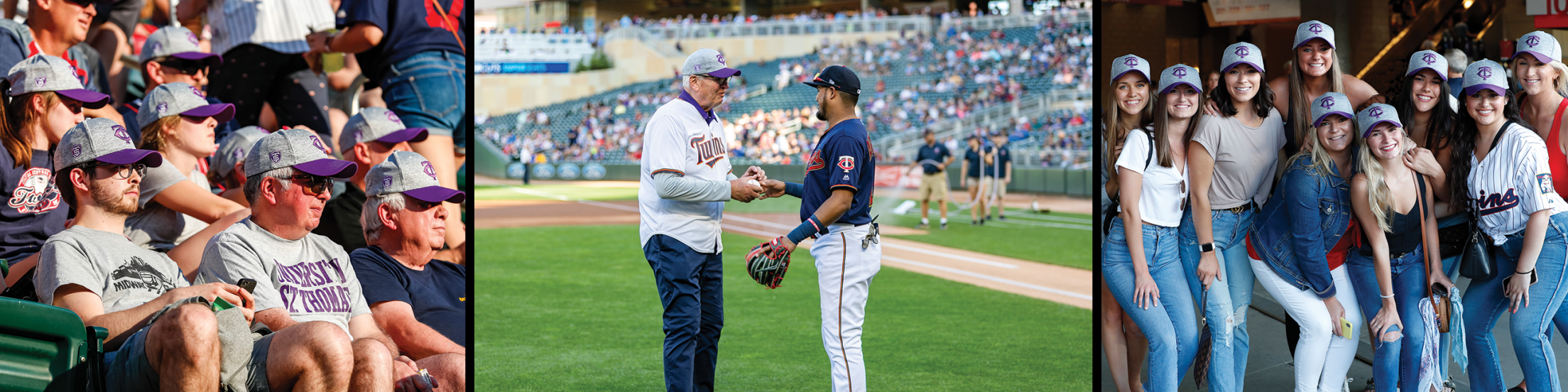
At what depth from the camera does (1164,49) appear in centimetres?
995

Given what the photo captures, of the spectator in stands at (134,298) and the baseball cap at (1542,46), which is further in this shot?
the baseball cap at (1542,46)

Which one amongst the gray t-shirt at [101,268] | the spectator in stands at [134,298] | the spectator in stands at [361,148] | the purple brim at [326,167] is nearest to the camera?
the spectator in stands at [134,298]

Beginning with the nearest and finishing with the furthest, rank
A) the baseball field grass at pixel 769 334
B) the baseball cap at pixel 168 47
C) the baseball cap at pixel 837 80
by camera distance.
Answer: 1. the baseball cap at pixel 837 80
2. the baseball cap at pixel 168 47
3. the baseball field grass at pixel 769 334

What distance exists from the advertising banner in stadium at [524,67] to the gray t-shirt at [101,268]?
39395 mm

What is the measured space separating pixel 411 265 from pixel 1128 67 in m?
2.92

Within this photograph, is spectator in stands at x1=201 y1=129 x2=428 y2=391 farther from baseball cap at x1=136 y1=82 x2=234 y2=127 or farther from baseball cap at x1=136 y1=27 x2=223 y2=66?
baseball cap at x1=136 y1=27 x2=223 y2=66

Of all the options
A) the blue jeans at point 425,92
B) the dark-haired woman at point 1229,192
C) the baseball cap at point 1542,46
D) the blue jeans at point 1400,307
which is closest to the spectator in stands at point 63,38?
the blue jeans at point 425,92

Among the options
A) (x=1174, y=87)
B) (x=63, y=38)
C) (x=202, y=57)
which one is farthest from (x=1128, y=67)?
(x=63, y=38)

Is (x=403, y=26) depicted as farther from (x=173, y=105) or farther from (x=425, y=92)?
(x=173, y=105)

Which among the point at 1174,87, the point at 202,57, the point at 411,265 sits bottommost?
the point at 411,265

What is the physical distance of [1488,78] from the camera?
4105 mm

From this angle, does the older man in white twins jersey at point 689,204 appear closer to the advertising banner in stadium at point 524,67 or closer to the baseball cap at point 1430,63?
the baseball cap at point 1430,63

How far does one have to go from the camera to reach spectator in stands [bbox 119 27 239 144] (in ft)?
15.3

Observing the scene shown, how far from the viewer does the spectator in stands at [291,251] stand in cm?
362
